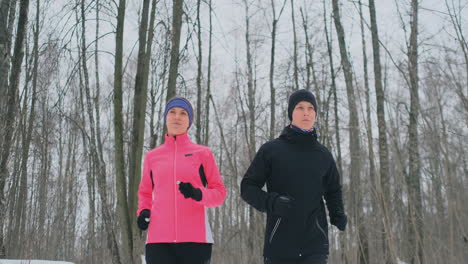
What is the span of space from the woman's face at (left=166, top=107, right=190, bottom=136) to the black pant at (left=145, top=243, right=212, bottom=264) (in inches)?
30.5

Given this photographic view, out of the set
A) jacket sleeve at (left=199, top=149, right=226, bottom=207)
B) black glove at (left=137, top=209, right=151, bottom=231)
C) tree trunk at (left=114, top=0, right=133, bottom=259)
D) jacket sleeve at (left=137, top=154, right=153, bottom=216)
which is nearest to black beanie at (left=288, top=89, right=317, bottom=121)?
jacket sleeve at (left=199, top=149, right=226, bottom=207)

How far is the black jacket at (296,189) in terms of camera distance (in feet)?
8.30

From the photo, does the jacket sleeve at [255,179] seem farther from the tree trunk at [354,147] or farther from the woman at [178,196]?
the tree trunk at [354,147]

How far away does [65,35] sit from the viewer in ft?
14.9

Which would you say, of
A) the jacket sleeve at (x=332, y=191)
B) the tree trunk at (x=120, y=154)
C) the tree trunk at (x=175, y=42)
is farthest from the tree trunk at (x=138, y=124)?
the jacket sleeve at (x=332, y=191)

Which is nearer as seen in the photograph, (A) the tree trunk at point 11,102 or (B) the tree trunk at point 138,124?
(B) the tree trunk at point 138,124

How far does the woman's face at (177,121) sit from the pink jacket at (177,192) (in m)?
0.04

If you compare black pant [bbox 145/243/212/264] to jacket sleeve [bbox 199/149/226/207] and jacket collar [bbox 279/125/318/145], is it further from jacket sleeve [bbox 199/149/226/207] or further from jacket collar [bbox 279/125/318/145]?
jacket collar [bbox 279/125/318/145]

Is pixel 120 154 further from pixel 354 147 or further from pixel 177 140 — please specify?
pixel 354 147

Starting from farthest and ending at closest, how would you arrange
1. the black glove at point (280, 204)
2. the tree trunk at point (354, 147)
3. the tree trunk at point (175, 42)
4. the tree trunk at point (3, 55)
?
the tree trunk at point (3, 55) < the tree trunk at point (175, 42) < the tree trunk at point (354, 147) < the black glove at point (280, 204)

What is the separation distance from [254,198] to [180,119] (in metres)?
0.81

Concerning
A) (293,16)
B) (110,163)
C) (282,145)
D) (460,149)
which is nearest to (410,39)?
(293,16)

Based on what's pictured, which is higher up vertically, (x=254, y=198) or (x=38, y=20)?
(x=38, y=20)

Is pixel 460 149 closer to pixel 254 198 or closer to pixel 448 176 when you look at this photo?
pixel 448 176
